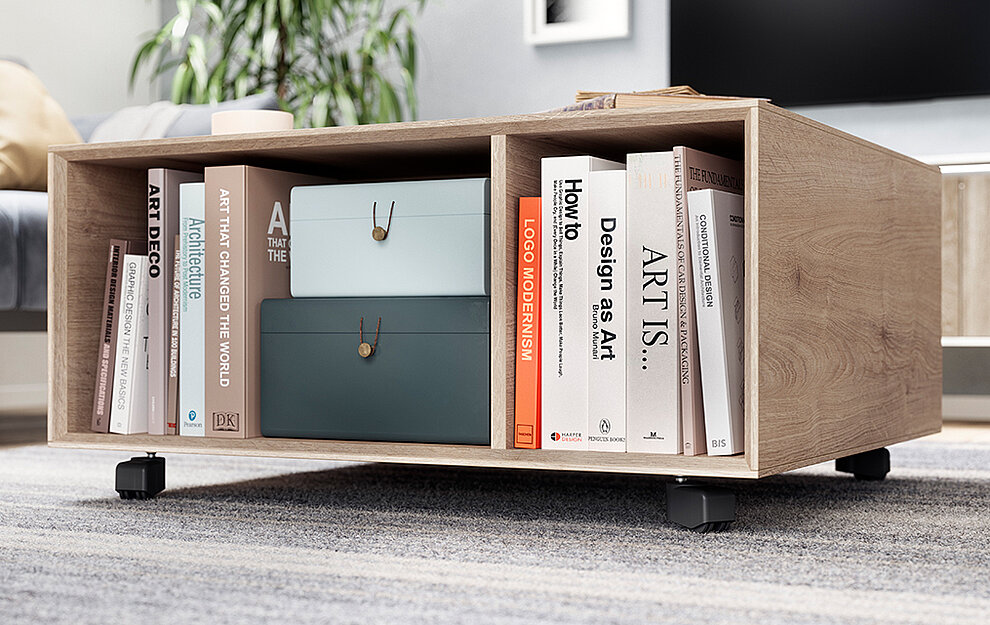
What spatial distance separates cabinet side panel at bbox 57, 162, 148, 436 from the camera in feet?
4.79

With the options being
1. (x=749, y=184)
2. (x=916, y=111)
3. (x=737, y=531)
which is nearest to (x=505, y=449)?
(x=737, y=531)

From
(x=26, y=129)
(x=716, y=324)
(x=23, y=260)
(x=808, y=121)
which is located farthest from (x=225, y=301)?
(x=26, y=129)

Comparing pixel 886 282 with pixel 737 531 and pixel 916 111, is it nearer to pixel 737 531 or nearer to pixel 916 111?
pixel 737 531

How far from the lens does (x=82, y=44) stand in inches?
139

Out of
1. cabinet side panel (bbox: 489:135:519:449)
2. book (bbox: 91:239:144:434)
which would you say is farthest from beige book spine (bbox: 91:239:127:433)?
cabinet side panel (bbox: 489:135:519:449)

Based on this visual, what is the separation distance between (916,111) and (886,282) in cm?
170

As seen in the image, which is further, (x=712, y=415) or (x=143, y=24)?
(x=143, y=24)

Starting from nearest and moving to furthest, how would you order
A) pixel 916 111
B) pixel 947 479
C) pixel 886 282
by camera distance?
pixel 886 282 < pixel 947 479 < pixel 916 111

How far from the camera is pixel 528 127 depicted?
1253 mm

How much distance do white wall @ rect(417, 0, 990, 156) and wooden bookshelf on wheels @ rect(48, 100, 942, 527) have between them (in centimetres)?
150

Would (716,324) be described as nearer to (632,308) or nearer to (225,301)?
(632,308)

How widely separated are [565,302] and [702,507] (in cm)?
25

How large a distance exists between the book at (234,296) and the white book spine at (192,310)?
11 mm

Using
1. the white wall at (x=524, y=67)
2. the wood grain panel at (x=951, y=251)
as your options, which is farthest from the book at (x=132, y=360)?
the white wall at (x=524, y=67)
